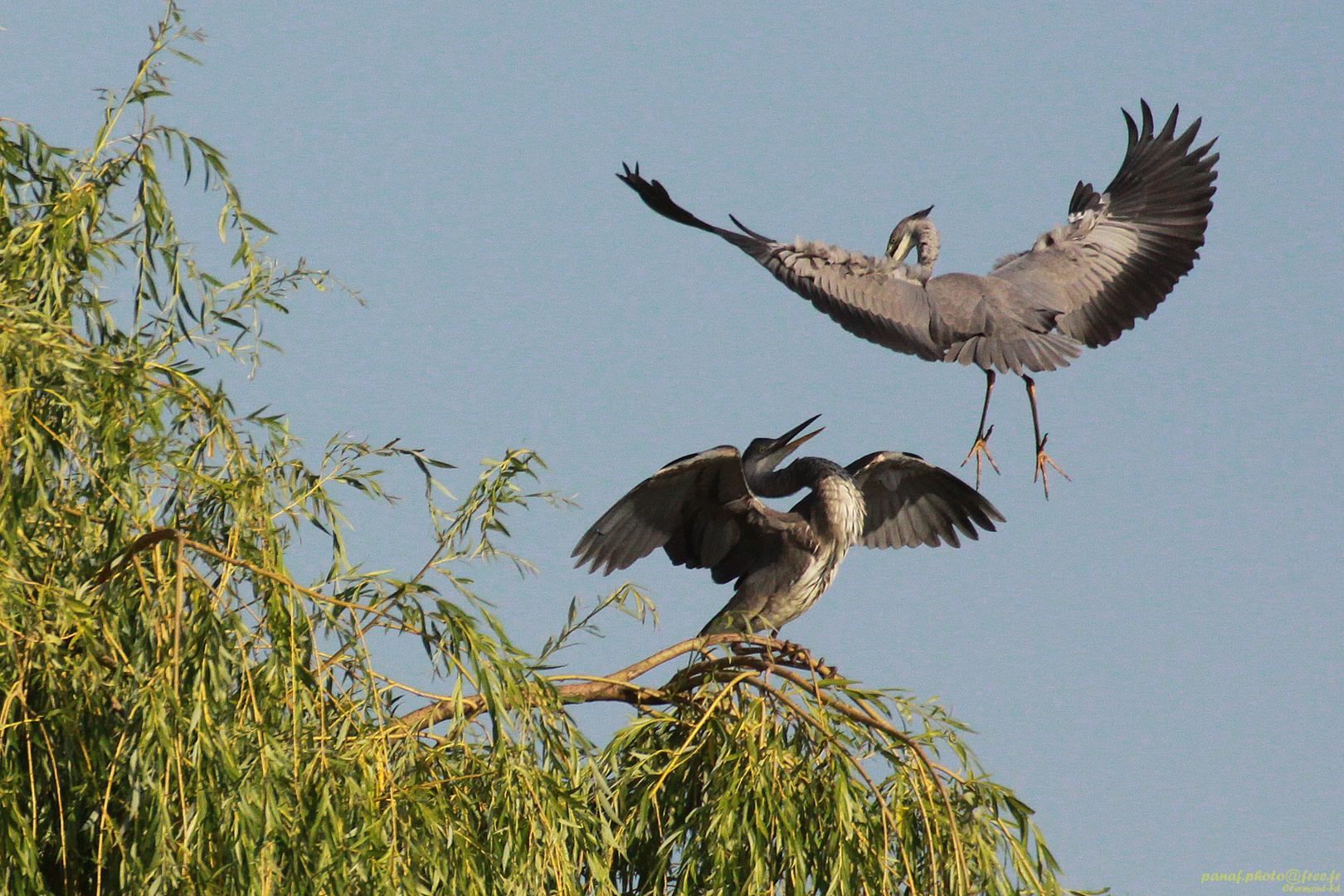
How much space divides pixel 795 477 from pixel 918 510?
0.70 metres

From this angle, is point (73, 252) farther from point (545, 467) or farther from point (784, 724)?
point (784, 724)

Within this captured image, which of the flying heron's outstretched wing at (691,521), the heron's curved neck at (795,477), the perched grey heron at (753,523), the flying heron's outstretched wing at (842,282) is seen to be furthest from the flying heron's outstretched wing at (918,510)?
the flying heron's outstretched wing at (842,282)

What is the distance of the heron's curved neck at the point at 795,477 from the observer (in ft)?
19.6

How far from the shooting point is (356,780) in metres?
3.11

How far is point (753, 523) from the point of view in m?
5.91

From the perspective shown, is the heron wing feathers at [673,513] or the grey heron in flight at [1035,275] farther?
the heron wing feathers at [673,513]

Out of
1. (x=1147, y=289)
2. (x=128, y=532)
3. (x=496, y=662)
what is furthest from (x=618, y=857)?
(x=1147, y=289)

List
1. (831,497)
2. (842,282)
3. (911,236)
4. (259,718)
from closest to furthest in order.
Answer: (259,718) < (842,282) < (831,497) < (911,236)

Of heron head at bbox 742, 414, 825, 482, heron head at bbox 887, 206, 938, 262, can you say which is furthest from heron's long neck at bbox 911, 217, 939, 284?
heron head at bbox 742, 414, 825, 482

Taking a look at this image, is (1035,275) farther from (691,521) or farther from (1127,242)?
(691,521)

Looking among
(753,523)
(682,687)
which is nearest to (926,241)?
(753,523)

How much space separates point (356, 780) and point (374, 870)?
196 mm

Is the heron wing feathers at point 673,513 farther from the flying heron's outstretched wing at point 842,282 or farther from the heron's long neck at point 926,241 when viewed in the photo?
the heron's long neck at point 926,241

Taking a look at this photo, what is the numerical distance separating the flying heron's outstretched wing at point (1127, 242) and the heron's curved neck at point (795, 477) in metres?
1.04
